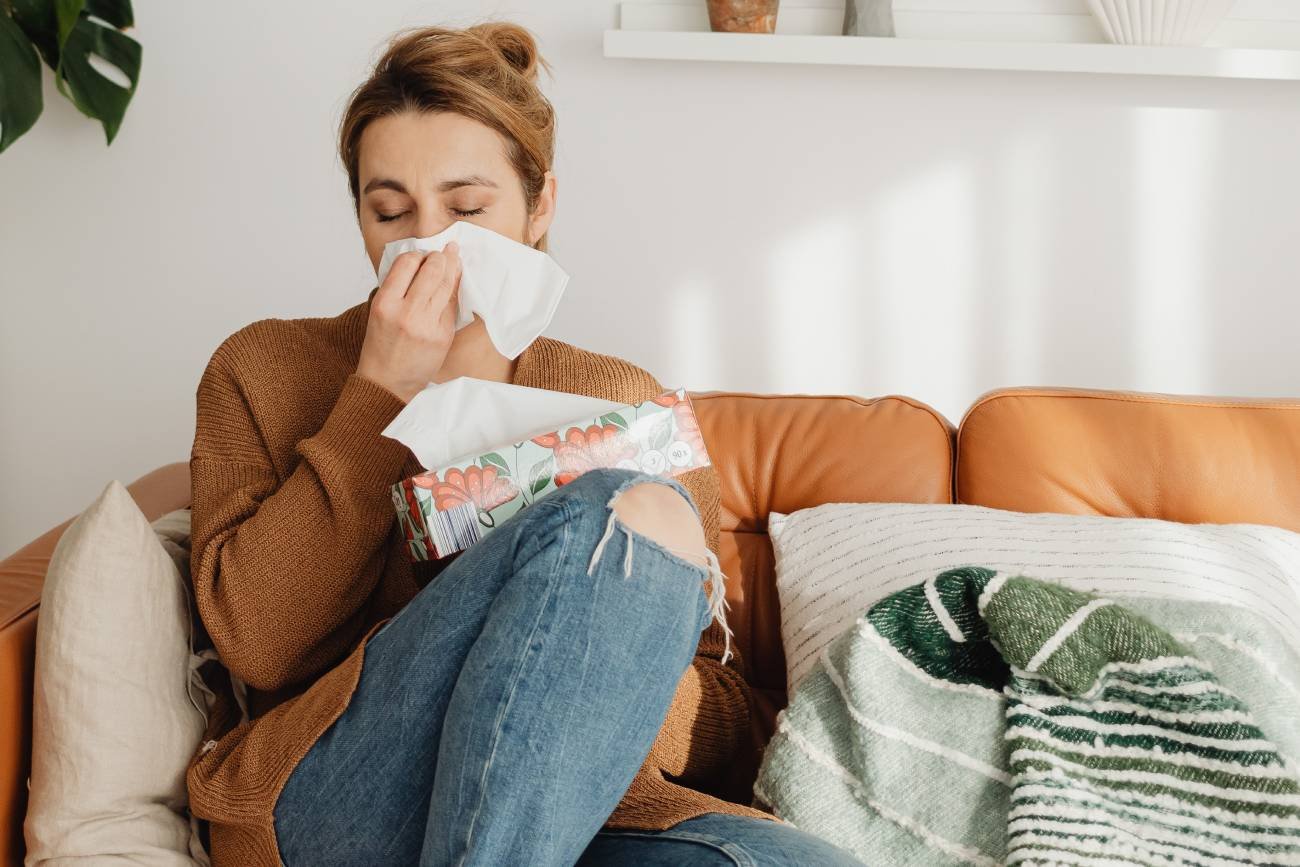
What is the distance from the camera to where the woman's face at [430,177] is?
117 cm

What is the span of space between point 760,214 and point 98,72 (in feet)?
3.77

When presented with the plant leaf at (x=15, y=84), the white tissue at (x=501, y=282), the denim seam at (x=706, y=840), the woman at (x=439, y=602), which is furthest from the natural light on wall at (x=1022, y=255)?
the plant leaf at (x=15, y=84)

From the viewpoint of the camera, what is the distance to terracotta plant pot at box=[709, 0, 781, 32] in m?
1.67

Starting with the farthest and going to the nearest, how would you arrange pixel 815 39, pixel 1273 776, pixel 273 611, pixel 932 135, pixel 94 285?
1. pixel 94 285
2. pixel 932 135
3. pixel 815 39
4. pixel 273 611
5. pixel 1273 776

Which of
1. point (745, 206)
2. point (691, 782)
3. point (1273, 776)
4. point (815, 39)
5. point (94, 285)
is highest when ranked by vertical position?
point (815, 39)

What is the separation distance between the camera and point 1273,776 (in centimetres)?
91

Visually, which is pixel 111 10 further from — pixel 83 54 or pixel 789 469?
pixel 789 469

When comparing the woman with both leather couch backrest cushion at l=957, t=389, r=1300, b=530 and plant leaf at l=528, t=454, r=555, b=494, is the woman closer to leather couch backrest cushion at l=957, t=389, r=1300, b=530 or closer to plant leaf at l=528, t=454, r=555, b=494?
plant leaf at l=528, t=454, r=555, b=494

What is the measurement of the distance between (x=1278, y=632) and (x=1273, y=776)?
18 cm

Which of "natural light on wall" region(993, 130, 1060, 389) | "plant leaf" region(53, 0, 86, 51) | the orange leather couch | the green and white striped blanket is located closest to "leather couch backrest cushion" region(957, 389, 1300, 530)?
the orange leather couch

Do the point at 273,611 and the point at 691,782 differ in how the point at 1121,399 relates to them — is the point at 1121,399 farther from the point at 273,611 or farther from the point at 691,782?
the point at 273,611

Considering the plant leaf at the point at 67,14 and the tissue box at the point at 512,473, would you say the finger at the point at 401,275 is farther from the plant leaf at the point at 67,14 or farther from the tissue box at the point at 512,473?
the plant leaf at the point at 67,14

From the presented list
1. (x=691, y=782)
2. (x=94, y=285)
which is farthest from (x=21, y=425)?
(x=691, y=782)

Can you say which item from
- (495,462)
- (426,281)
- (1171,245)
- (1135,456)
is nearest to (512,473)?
(495,462)
